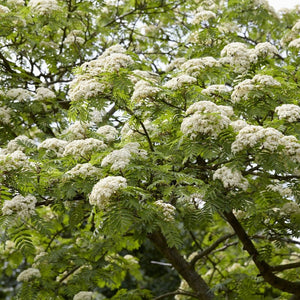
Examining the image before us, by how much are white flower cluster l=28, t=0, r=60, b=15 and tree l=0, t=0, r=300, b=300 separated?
2cm

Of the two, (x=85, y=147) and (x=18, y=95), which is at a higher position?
(x=18, y=95)

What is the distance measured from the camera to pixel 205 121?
371 centimetres

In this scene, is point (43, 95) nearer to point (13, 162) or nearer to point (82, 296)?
point (13, 162)

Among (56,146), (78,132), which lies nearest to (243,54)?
(78,132)

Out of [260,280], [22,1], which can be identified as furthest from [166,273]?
[22,1]

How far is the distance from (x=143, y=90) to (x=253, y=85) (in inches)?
43.5

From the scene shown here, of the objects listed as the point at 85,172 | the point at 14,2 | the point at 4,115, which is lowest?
the point at 85,172

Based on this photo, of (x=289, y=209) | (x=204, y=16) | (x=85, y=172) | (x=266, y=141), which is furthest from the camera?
(x=204, y=16)

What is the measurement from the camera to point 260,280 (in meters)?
6.78

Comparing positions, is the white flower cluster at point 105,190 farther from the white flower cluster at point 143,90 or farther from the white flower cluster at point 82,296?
the white flower cluster at point 82,296

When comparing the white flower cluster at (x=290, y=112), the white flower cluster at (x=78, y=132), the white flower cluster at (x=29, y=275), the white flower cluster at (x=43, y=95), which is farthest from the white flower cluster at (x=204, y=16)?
the white flower cluster at (x=29, y=275)

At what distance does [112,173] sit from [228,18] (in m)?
4.80

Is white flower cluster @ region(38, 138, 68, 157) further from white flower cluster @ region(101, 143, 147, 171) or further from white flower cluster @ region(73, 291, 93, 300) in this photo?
white flower cluster @ region(73, 291, 93, 300)

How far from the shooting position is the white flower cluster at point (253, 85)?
4379mm
